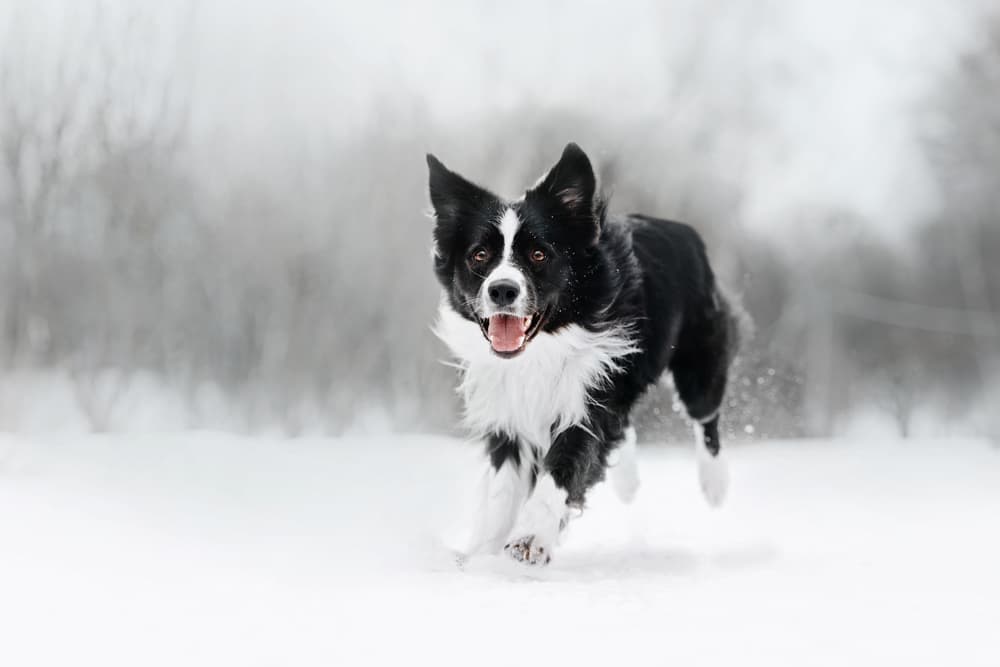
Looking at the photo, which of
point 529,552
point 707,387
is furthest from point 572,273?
point 707,387

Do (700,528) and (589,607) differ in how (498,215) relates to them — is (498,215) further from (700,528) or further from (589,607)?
(700,528)

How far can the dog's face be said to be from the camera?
4.56 meters

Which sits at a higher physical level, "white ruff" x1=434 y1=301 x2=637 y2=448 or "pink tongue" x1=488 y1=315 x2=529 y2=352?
"pink tongue" x1=488 y1=315 x2=529 y2=352

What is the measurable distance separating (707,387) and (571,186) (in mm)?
2177

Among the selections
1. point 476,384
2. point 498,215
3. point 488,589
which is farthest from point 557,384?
point 488,589

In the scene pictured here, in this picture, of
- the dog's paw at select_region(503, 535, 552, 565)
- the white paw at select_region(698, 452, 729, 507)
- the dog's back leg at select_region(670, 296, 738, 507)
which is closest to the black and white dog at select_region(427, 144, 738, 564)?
the dog's paw at select_region(503, 535, 552, 565)

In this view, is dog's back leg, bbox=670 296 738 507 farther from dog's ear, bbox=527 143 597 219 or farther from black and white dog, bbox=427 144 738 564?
dog's ear, bbox=527 143 597 219

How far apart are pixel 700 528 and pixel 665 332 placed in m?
1.39

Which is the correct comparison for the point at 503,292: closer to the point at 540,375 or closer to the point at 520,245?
the point at 520,245

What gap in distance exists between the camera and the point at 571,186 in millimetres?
4785

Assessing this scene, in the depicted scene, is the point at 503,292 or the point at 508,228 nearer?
the point at 503,292

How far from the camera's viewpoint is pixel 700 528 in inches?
243

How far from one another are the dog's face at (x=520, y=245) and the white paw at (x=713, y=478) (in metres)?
2.09

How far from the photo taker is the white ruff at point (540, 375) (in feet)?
16.1
